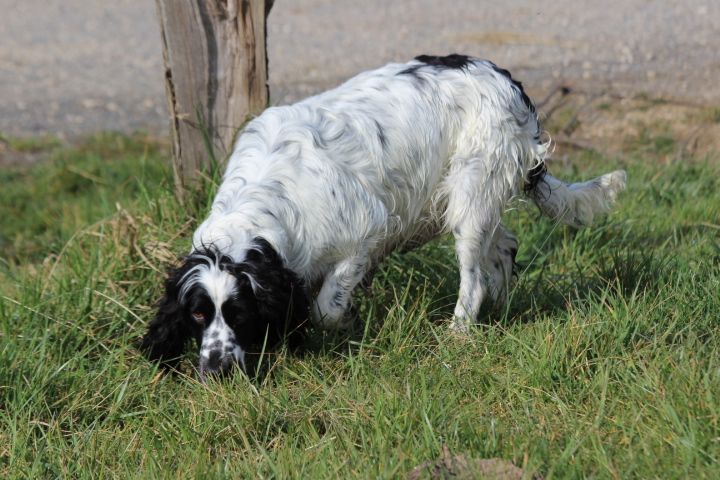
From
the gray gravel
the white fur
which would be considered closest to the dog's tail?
the white fur

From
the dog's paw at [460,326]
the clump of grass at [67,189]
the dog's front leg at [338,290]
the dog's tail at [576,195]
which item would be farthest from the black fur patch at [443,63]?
the clump of grass at [67,189]

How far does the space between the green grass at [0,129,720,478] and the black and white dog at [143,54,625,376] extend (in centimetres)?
19

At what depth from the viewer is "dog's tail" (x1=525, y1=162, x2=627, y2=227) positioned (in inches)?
197

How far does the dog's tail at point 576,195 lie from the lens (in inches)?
197

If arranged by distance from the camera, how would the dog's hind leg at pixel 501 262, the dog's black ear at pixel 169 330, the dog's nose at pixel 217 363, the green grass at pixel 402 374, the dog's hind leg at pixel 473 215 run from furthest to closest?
the dog's hind leg at pixel 501 262 < the dog's hind leg at pixel 473 215 < the dog's black ear at pixel 169 330 < the dog's nose at pixel 217 363 < the green grass at pixel 402 374

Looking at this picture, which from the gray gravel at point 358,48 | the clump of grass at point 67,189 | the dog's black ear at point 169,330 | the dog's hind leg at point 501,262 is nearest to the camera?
the dog's black ear at point 169,330

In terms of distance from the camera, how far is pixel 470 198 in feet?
15.4

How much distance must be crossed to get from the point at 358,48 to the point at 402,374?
8.24 m

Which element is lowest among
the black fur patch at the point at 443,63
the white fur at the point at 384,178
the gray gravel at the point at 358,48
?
the gray gravel at the point at 358,48

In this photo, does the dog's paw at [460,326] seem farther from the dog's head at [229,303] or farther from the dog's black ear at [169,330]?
the dog's black ear at [169,330]

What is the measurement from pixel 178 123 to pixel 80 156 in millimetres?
3690

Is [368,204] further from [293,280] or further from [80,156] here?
[80,156]

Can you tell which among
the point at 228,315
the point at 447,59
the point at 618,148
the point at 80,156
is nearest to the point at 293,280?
the point at 228,315

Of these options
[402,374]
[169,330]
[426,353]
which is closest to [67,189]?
[169,330]
